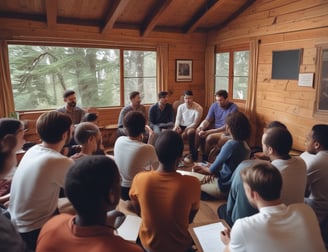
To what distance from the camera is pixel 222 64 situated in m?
5.57

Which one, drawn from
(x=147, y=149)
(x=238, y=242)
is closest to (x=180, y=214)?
(x=238, y=242)

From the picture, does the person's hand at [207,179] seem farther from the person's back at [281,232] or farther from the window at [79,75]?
the window at [79,75]

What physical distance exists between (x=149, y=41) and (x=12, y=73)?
2564 mm

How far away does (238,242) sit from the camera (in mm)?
1048

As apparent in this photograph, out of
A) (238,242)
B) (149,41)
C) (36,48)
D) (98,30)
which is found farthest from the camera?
(149,41)

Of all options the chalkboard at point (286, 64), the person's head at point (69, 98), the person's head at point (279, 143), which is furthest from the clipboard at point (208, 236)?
the chalkboard at point (286, 64)

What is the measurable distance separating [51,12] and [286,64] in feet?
12.3

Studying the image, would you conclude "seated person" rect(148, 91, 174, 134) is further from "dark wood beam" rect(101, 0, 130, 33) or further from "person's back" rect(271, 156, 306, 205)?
"person's back" rect(271, 156, 306, 205)

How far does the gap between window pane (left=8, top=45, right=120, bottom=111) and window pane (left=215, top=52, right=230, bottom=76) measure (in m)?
2.13

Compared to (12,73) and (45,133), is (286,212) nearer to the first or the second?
(45,133)

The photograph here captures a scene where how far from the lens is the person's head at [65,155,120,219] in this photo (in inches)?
34.3

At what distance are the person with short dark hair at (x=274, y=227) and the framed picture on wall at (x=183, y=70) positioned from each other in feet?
15.6

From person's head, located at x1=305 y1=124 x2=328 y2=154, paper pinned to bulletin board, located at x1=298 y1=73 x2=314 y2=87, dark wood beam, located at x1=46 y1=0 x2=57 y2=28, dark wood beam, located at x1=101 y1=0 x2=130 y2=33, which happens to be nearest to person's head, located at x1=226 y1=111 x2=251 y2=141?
person's head, located at x1=305 y1=124 x2=328 y2=154

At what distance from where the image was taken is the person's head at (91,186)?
870mm
